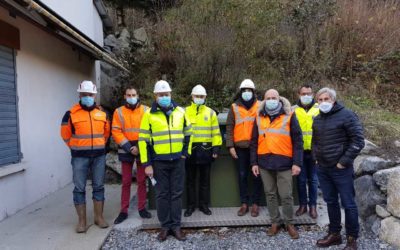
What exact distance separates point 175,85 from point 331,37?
15.7 ft

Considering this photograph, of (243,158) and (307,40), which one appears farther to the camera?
(307,40)

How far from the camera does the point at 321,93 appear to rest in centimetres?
401

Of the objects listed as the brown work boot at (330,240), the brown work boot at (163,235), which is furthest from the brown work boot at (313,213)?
the brown work boot at (163,235)

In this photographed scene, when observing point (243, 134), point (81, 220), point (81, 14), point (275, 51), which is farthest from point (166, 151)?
point (275, 51)

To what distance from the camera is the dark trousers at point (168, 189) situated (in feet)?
14.3

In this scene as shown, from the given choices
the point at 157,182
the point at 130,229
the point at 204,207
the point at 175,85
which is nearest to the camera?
the point at 157,182

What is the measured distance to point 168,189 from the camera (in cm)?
A: 443

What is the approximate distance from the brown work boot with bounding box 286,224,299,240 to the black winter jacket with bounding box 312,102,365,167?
37.6 inches

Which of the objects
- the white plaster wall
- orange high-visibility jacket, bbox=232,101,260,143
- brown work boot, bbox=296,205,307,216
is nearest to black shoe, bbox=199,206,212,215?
orange high-visibility jacket, bbox=232,101,260,143

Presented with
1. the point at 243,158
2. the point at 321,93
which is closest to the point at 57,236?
the point at 243,158

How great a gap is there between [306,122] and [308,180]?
2.77 feet

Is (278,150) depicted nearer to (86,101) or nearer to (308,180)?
(308,180)

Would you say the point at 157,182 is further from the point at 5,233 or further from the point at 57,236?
the point at 5,233

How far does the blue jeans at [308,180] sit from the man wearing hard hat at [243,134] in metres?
0.58
